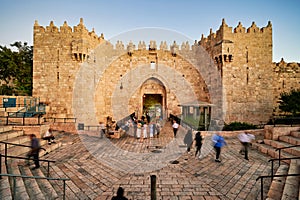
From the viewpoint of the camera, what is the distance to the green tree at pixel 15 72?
15.9 meters

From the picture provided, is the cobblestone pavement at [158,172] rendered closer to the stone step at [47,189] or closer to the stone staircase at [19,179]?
the stone step at [47,189]

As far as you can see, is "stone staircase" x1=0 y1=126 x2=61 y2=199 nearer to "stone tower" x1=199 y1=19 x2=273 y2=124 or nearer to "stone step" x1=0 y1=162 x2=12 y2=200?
"stone step" x1=0 y1=162 x2=12 y2=200

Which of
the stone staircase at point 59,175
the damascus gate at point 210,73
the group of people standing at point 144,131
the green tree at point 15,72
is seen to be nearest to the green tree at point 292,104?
the damascus gate at point 210,73

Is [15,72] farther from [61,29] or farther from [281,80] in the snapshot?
[281,80]

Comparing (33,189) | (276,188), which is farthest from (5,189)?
(276,188)

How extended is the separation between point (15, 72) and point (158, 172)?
732 inches

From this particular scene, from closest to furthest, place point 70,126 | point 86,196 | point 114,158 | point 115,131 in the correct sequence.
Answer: point 86,196, point 114,158, point 115,131, point 70,126

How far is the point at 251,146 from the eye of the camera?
28.2 feet

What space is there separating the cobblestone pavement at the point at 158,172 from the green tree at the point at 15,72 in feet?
40.2

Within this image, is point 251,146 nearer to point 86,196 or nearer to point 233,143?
point 233,143

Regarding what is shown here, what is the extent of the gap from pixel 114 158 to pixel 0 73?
17.1 m

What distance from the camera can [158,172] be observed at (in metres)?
5.65

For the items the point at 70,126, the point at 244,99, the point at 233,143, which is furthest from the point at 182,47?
the point at 70,126

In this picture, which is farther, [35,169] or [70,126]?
[70,126]
